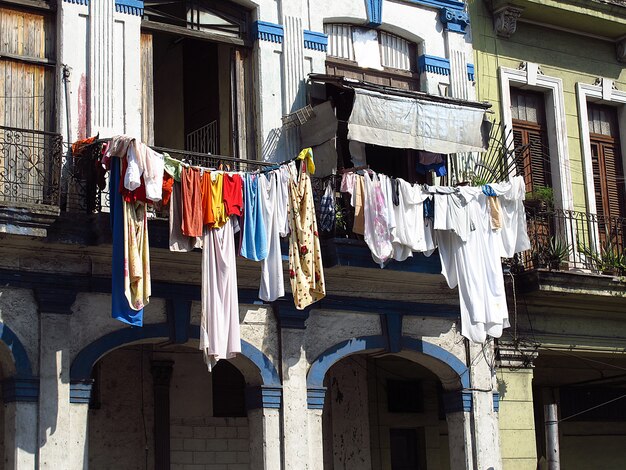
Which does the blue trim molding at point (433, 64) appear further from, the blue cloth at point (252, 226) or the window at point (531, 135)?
the blue cloth at point (252, 226)

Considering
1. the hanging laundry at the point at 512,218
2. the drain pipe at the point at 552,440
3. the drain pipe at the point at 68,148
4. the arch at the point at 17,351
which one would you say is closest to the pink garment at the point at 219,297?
the drain pipe at the point at 68,148

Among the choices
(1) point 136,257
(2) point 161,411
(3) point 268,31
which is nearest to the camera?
(1) point 136,257

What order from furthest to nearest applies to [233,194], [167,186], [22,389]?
[233,194], [167,186], [22,389]

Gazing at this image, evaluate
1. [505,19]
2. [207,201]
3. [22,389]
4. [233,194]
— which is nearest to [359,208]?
[233,194]

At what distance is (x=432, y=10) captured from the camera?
16734mm

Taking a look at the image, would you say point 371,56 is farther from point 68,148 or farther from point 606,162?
point 68,148

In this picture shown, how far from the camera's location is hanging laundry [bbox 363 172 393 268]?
14.0 m

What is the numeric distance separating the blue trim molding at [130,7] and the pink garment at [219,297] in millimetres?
2961

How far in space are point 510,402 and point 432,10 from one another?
18.1ft

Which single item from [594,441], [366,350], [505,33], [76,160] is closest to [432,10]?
[505,33]

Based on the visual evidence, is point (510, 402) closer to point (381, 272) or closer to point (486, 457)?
point (486, 457)

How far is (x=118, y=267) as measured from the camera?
Answer: 483 inches

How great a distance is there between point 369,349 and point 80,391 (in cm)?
389

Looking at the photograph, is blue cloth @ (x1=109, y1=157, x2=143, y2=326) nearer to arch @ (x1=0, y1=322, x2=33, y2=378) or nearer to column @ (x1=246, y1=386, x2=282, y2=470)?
arch @ (x1=0, y1=322, x2=33, y2=378)
